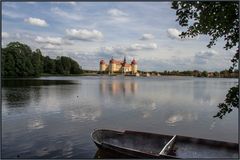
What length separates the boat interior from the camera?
15209 mm

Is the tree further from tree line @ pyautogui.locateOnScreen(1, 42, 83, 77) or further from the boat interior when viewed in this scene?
tree line @ pyautogui.locateOnScreen(1, 42, 83, 77)

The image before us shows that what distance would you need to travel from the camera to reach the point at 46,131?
23.6 m

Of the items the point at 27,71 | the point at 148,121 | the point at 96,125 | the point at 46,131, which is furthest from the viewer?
the point at 27,71

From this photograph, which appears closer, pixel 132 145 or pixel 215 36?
pixel 215 36

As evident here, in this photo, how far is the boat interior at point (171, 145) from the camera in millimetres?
15209

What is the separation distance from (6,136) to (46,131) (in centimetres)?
297

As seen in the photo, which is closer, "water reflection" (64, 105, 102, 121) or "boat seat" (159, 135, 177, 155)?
"boat seat" (159, 135, 177, 155)

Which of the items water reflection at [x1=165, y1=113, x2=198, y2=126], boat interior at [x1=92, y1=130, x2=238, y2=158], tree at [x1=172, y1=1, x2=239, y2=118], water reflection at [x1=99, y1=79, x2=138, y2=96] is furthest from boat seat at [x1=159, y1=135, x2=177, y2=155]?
water reflection at [x1=99, y1=79, x2=138, y2=96]

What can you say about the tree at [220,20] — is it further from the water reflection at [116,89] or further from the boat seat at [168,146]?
the water reflection at [116,89]

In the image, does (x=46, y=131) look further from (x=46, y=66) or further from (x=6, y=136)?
(x=46, y=66)

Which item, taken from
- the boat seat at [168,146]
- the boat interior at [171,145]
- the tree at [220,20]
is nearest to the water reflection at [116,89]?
the boat interior at [171,145]

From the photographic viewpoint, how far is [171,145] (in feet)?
52.8

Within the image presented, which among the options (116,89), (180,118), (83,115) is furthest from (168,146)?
(116,89)

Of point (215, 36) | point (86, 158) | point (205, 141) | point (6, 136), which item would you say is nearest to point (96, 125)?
point (6, 136)
